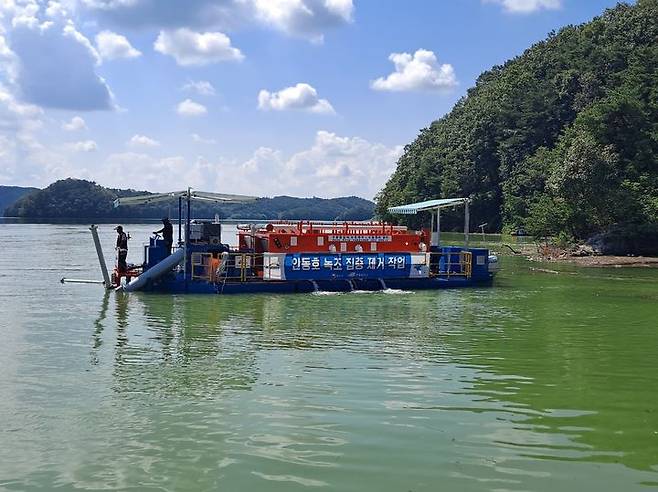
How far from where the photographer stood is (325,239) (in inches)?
1056

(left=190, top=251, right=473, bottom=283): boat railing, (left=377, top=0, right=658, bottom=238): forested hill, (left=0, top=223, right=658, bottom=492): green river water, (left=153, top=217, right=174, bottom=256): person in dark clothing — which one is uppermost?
(left=377, top=0, right=658, bottom=238): forested hill

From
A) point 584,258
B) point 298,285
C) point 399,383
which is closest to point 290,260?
point 298,285

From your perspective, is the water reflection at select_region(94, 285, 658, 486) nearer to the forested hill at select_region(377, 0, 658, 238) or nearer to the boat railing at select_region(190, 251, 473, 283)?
the boat railing at select_region(190, 251, 473, 283)

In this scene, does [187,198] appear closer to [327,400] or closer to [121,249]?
[121,249]

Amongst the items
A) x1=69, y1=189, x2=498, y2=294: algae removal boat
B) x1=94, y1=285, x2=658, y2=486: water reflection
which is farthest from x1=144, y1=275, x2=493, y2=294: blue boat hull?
x1=94, y1=285, x2=658, y2=486: water reflection

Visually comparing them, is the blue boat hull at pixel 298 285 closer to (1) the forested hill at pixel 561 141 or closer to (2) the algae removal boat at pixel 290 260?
(2) the algae removal boat at pixel 290 260

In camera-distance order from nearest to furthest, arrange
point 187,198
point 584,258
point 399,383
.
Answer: point 399,383, point 187,198, point 584,258

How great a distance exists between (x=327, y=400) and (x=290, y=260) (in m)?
15.7

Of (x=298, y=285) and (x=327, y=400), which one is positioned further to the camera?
(x=298, y=285)

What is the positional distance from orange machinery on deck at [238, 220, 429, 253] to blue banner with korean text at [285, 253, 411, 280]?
511mm

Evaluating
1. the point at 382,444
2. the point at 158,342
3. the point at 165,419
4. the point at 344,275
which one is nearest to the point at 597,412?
the point at 382,444

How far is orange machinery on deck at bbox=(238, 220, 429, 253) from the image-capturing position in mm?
26391

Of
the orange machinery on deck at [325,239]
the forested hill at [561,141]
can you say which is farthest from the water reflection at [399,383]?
the forested hill at [561,141]

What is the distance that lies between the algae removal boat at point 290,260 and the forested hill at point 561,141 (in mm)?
24711
